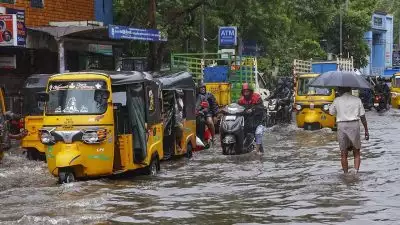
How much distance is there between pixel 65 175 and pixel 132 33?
881cm

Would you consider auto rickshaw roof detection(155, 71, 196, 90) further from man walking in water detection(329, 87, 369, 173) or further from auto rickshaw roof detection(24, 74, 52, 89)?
man walking in water detection(329, 87, 369, 173)

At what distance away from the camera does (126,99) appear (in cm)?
1245

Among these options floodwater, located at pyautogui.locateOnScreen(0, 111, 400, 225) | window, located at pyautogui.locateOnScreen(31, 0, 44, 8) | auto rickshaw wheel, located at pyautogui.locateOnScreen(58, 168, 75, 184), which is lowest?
floodwater, located at pyautogui.locateOnScreen(0, 111, 400, 225)

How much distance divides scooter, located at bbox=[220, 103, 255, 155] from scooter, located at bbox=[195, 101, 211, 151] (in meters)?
1.81

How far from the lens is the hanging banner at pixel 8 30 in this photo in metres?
17.8

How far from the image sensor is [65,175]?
11953 millimetres

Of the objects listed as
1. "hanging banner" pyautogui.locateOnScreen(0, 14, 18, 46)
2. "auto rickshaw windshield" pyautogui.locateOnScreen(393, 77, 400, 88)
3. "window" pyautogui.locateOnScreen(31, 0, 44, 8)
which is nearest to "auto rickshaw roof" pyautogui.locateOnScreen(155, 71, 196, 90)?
"hanging banner" pyautogui.locateOnScreen(0, 14, 18, 46)

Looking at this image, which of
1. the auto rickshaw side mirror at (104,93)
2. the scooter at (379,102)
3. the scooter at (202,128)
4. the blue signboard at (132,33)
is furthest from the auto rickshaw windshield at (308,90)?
the scooter at (379,102)

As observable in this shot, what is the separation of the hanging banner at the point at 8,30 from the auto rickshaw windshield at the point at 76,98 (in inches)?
249

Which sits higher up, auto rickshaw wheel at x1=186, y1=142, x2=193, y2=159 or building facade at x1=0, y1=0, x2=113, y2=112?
building facade at x1=0, y1=0, x2=113, y2=112

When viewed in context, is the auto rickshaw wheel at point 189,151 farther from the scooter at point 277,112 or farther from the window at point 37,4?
the scooter at point 277,112

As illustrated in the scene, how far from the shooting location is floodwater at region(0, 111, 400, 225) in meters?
9.05

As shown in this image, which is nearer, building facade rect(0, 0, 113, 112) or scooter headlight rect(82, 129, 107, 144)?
scooter headlight rect(82, 129, 107, 144)

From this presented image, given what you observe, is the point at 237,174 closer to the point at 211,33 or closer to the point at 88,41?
the point at 88,41
